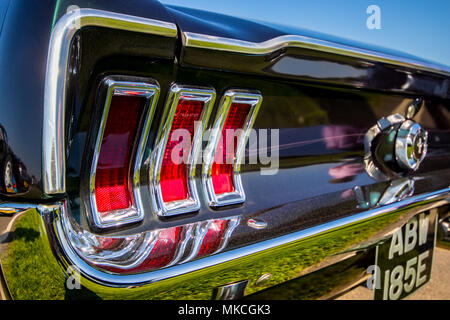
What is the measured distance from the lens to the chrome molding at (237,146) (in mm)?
1112

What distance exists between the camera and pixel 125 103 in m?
0.93

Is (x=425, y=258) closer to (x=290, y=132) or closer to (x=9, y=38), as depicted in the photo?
(x=290, y=132)

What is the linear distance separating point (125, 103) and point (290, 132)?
65 centimetres

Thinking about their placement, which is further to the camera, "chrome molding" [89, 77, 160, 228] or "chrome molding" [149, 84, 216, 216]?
"chrome molding" [149, 84, 216, 216]

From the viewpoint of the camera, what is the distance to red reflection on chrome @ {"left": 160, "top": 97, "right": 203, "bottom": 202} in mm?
1040

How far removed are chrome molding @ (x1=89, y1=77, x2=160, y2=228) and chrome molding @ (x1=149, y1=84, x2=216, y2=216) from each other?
0.04 m

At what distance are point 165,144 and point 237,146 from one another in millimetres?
253

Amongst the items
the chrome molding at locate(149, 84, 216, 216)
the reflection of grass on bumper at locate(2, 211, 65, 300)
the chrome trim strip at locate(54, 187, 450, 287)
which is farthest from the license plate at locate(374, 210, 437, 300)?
the reflection of grass on bumper at locate(2, 211, 65, 300)

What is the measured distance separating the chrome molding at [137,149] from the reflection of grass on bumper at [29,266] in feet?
0.64

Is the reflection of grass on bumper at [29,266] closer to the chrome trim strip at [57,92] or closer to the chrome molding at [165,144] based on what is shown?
the chrome trim strip at [57,92]

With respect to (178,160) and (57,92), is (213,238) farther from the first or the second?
(57,92)

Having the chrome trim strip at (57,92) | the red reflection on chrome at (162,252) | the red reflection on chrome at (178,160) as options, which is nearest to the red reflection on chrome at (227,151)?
the red reflection on chrome at (178,160)

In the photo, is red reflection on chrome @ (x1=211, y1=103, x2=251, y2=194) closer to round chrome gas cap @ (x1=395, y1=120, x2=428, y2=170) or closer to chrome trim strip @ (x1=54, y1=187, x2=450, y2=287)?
chrome trim strip @ (x1=54, y1=187, x2=450, y2=287)
